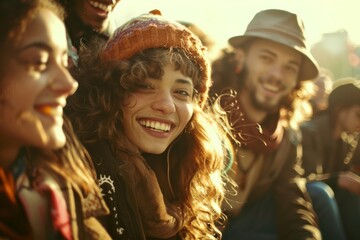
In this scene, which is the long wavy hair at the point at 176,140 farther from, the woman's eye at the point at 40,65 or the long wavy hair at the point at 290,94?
the long wavy hair at the point at 290,94

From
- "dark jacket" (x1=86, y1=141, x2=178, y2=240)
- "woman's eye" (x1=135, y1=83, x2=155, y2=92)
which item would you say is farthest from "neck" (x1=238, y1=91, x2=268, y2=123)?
"dark jacket" (x1=86, y1=141, x2=178, y2=240)

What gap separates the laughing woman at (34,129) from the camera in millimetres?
1473

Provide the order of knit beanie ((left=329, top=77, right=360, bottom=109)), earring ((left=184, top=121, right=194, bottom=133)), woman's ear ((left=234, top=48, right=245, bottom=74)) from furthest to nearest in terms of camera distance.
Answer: knit beanie ((left=329, top=77, right=360, bottom=109)) < woman's ear ((left=234, top=48, right=245, bottom=74)) < earring ((left=184, top=121, right=194, bottom=133))

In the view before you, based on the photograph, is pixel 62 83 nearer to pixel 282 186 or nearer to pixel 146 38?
pixel 146 38

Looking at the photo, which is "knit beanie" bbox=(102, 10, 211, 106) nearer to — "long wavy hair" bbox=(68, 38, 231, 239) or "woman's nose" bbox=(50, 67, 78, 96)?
"long wavy hair" bbox=(68, 38, 231, 239)

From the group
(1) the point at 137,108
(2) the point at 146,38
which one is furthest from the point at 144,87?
(2) the point at 146,38

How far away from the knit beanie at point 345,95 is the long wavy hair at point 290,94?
86 centimetres

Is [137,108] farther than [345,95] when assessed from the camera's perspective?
No

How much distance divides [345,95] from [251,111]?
5.97 ft

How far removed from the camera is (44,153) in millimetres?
1682

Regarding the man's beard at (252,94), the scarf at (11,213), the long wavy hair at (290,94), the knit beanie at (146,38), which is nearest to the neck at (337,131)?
the long wavy hair at (290,94)

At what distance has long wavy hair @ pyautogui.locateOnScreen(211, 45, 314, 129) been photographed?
3.74 metres

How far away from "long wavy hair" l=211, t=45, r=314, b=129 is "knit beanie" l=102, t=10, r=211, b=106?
4.28 feet

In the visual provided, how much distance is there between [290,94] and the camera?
3924 mm
